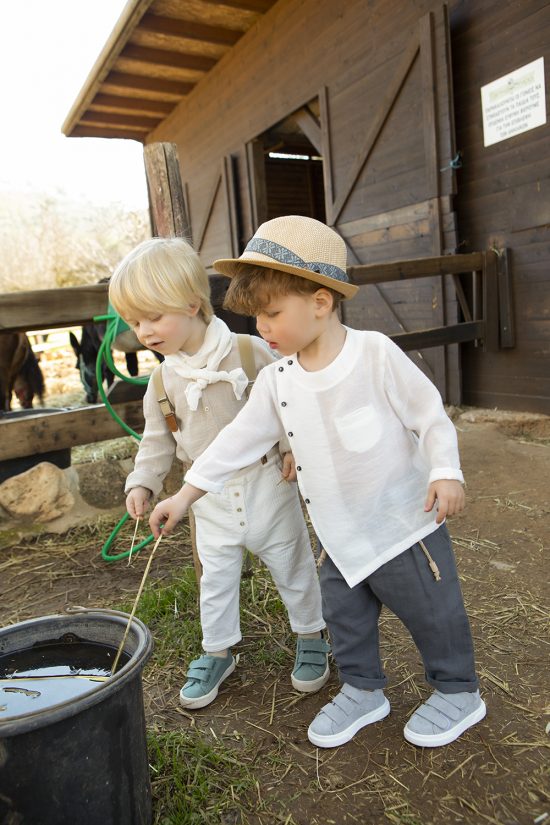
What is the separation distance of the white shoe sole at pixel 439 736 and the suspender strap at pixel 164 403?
1.14 m

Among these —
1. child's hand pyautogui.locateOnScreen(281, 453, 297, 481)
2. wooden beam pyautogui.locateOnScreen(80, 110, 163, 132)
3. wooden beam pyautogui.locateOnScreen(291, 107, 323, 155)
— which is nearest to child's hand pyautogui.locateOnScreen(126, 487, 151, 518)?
child's hand pyautogui.locateOnScreen(281, 453, 297, 481)

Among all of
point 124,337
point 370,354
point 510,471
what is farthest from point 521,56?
point 370,354

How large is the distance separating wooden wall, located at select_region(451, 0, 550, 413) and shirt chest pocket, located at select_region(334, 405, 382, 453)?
370 cm

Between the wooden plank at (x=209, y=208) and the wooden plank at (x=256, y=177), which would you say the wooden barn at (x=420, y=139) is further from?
the wooden plank at (x=209, y=208)

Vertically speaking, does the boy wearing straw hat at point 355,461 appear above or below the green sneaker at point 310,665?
above

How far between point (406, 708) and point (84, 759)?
102cm

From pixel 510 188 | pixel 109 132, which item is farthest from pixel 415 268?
pixel 109 132

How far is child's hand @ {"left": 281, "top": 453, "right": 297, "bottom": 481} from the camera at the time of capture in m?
1.97

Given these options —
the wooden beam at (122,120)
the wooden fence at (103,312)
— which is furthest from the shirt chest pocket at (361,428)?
the wooden beam at (122,120)

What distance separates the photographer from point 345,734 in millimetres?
1776

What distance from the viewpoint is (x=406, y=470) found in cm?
171

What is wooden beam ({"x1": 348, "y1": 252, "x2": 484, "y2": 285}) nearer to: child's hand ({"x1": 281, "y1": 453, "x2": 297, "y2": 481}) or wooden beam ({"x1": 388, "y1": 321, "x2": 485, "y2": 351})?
wooden beam ({"x1": 388, "y1": 321, "x2": 485, "y2": 351})

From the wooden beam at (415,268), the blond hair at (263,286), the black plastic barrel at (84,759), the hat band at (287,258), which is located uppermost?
the wooden beam at (415,268)

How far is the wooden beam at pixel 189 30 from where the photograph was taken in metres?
7.66
